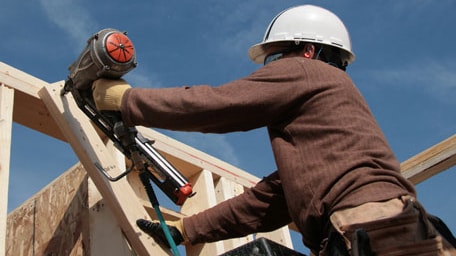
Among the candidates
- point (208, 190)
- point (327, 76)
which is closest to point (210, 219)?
point (327, 76)

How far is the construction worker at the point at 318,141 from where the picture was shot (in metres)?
1.97

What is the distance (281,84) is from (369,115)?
0.36 m

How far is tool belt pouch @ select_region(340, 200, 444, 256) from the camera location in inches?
74.8

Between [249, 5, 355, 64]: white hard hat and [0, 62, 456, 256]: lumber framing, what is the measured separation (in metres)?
0.94

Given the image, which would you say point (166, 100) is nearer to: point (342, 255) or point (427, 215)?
point (342, 255)

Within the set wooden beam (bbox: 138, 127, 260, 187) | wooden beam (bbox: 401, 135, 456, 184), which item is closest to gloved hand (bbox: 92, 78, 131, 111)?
wooden beam (bbox: 138, 127, 260, 187)

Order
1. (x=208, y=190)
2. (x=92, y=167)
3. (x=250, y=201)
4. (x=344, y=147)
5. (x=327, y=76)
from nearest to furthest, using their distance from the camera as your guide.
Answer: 1. (x=344, y=147)
2. (x=327, y=76)
3. (x=250, y=201)
4. (x=92, y=167)
5. (x=208, y=190)

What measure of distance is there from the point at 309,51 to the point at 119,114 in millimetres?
847

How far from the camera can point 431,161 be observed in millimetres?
4230

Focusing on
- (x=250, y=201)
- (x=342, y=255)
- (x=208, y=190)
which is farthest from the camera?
(x=208, y=190)

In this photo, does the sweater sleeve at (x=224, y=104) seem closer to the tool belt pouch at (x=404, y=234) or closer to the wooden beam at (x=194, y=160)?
the tool belt pouch at (x=404, y=234)

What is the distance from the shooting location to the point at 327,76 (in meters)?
2.36

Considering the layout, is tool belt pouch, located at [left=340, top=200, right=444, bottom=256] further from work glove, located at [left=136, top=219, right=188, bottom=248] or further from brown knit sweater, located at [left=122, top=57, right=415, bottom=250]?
work glove, located at [left=136, top=219, right=188, bottom=248]

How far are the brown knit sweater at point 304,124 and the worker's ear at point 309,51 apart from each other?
0.32m
